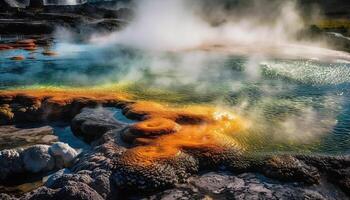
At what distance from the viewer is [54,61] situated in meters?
21.4

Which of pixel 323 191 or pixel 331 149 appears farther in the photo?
pixel 331 149

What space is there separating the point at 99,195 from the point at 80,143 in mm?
4197

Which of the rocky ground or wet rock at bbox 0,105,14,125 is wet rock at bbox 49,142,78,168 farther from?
the rocky ground

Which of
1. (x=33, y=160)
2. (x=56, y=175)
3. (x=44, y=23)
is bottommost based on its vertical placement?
(x=56, y=175)

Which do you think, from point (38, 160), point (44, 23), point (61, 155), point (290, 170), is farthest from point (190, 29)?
point (290, 170)

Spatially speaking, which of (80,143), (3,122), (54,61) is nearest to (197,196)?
(80,143)

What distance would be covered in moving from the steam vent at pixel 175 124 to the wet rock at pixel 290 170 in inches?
1.1

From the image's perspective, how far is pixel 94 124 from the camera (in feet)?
34.3

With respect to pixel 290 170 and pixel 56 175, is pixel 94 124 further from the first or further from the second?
pixel 290 170

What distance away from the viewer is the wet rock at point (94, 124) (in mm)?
10220

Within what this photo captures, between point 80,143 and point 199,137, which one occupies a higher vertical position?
point 199,137

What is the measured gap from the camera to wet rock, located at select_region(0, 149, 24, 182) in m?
8.04

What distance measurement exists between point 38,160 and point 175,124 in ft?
11.8

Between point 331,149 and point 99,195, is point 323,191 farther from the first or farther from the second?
point 99,195
